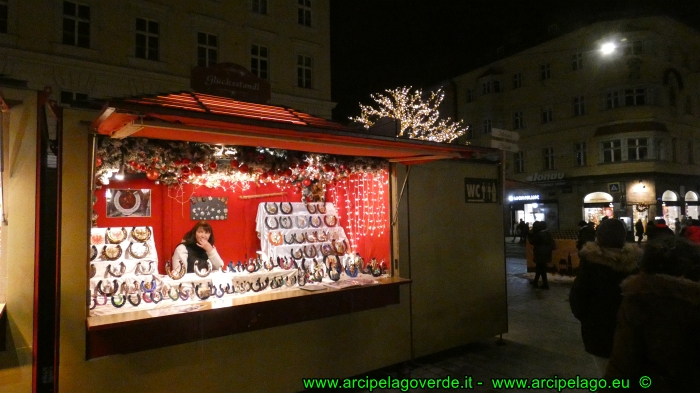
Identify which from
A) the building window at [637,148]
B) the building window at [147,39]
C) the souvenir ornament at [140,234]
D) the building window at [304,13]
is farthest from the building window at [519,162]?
the souvenir ornament at [140,234]

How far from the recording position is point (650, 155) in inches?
853

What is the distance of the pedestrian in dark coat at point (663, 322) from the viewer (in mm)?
2174

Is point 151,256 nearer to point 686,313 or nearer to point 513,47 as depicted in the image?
point 686,313

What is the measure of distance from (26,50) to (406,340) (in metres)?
15.7

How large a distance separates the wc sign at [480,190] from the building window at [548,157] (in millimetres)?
21717

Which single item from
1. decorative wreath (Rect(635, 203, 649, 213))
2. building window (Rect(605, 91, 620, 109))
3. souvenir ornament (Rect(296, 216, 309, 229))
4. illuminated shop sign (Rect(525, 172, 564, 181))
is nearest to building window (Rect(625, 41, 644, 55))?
building window (Rect(605, 91, 620, 109))

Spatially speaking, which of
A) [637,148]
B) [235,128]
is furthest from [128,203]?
[637,148]

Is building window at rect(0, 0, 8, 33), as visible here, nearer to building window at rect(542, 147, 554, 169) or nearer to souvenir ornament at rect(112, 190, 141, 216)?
souvenir ornament at rect(112, 190, 141, 216)

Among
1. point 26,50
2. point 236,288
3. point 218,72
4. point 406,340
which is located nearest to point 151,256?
point 236,288

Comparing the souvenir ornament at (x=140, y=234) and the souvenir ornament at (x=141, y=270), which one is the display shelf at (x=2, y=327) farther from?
the souvenir ornament at (x=140, y=234)

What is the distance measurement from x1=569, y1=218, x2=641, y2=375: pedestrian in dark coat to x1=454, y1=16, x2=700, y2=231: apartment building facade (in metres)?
18.7

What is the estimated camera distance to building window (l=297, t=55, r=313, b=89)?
20781 mm

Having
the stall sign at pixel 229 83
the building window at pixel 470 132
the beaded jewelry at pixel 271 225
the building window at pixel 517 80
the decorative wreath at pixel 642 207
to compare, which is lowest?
the beaded jewelry at pixel 271 225

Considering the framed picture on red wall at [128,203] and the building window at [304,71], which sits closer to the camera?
the framed picture on red wall at [128,203]
